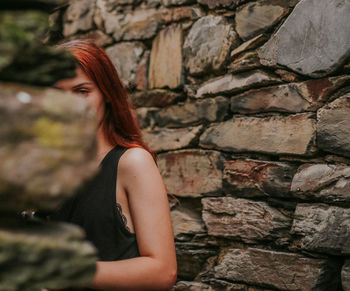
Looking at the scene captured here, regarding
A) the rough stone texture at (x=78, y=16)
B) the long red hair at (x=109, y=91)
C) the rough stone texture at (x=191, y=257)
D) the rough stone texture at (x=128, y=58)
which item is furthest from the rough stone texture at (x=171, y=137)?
the rough stone texture at (x=78, y=16)

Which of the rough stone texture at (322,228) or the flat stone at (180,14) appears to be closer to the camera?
the rough stone texture at (322,228)

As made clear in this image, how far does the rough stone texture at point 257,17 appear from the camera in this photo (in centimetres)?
219

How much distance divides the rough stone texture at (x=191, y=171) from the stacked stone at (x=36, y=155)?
5.51 ft

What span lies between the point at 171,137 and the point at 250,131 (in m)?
0.51

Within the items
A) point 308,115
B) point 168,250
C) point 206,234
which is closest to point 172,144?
point 206,234

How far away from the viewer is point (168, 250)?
4.67 ft

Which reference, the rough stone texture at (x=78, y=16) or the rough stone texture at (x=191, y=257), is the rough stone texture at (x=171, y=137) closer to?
the rough stone texture at (x=191, y=257)

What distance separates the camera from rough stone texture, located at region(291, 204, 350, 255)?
1.90 m

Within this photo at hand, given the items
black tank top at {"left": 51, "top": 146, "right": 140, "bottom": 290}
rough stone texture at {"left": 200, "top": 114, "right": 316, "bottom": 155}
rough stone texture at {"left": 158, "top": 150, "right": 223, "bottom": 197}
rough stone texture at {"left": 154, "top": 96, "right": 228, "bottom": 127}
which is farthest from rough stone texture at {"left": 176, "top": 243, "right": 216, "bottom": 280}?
black tank top at {"left": 51, "top": 146, "right": 140, "bottom": 290}

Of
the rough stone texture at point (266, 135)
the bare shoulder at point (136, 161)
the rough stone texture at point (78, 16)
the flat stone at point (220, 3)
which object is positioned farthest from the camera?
the rough stone texture at point (78, 16)

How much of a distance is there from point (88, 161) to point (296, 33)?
1600mm

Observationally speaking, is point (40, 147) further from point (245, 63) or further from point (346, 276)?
point (245, 63)

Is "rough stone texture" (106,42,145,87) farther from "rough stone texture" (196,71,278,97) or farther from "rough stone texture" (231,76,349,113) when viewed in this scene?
"rough stone texture" (231,76,349,113)

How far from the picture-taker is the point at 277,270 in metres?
2.11
